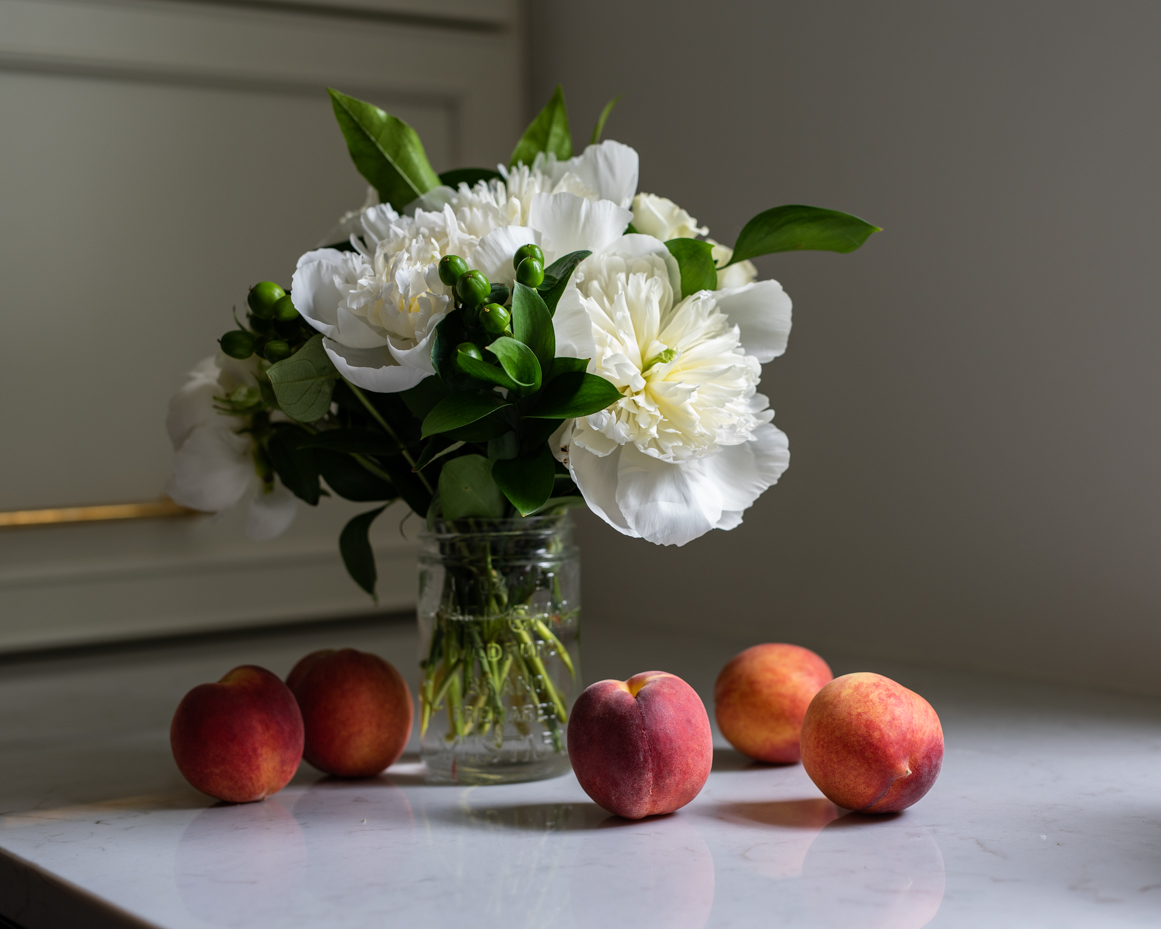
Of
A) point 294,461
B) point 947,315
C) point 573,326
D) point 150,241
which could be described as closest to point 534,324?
point 573,326

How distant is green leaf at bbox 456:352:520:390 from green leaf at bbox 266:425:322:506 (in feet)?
0.59

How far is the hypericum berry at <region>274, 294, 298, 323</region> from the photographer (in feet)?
2.25

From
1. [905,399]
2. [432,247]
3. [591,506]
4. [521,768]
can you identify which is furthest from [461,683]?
[905,399]

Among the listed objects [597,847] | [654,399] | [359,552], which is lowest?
[597,847]

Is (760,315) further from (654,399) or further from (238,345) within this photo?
(238,345)

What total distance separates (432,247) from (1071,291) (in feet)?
1.86

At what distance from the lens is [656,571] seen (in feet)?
A: 4.53

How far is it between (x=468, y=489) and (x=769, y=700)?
0.24 meters

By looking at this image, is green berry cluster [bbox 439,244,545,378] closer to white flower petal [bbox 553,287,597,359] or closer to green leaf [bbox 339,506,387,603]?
white flower petal [bbox 553,287,597,359]

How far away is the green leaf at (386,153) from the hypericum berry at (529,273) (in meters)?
0.16

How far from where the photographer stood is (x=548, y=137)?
79 centimetres

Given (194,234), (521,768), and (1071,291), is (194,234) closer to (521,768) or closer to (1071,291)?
(521,768)

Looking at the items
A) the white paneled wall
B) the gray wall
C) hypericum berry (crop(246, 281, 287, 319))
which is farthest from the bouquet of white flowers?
the white paneled wall

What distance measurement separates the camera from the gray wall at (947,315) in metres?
0.91
